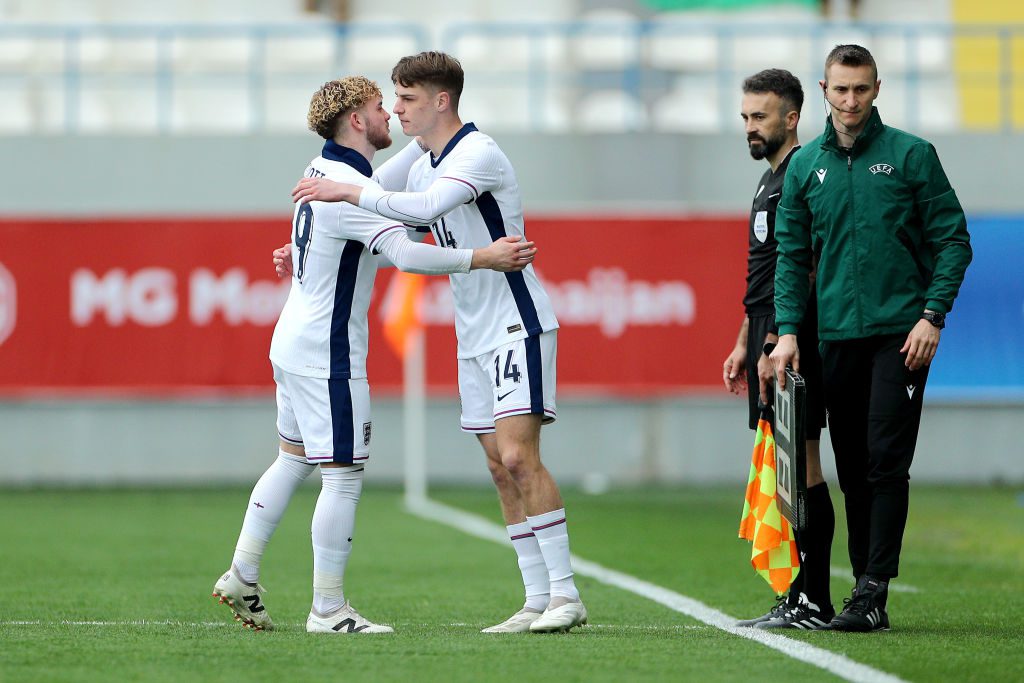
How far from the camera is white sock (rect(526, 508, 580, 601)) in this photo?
552 centimetres

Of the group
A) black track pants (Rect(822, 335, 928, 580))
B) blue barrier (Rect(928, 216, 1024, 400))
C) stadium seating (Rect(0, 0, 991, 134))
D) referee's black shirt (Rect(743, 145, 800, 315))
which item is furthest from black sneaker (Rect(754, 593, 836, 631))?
stadium seating (Rect(0, 0, 991, 134))

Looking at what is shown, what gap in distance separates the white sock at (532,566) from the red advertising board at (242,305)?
35.7 feet

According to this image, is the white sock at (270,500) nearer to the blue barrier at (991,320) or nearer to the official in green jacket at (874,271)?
the official in green jacket at (874,271)

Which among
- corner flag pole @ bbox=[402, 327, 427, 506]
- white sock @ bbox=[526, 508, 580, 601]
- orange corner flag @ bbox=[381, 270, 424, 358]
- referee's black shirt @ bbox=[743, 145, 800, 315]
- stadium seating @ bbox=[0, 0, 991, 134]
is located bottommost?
corner flag pole @ bbox=[402, 327, 427, 506]

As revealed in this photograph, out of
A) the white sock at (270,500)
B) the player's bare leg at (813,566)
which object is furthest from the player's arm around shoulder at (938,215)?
the white sock at (270,500)

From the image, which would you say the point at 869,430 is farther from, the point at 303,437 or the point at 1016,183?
the point at 1016,183

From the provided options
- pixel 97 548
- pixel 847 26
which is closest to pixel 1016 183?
pixel 847 26

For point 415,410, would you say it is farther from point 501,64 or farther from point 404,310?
point 501,64

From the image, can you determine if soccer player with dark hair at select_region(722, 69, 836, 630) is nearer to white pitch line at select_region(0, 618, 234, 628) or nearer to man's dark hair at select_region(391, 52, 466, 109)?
man's dark hair at select_region(391, 52, 466, 109)

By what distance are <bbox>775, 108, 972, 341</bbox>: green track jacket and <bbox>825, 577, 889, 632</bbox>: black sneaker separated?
0.85 metres

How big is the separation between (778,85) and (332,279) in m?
1.76

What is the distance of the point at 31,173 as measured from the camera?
1731 cm

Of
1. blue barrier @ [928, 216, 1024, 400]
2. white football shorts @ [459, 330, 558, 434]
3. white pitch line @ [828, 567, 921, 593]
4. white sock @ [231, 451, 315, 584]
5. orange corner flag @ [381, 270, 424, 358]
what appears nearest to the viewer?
white football shorts @ [459, 330, 558, 434]

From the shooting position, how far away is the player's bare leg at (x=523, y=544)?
5.62 m
